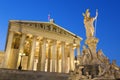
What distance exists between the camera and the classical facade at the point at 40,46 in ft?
97.4

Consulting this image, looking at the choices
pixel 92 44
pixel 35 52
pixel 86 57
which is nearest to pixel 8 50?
pixel 35 52

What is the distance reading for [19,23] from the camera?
3117 cm

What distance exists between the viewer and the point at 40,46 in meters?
34.5

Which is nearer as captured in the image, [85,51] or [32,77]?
[85,51]

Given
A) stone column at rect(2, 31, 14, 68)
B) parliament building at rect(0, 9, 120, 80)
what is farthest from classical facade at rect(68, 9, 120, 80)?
stone column at rect(2, 31, 14, 68)

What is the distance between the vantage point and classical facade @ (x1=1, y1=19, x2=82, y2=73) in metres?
29.7

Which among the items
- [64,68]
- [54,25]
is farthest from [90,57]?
[54,25]

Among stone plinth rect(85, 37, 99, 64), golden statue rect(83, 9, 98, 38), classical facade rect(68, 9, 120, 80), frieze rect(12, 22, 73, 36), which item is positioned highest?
frieze rect(12, 22, 73, 36)

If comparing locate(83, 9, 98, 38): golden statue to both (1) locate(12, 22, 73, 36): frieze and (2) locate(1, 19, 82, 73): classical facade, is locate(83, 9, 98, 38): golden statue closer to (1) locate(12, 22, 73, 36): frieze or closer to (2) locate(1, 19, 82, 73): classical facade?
(2) locate(1, 19, 82, 73): classical facade

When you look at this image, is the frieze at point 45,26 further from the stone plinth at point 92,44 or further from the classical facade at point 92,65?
the stone plinth at point 92,44

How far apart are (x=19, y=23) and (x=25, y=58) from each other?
787cm

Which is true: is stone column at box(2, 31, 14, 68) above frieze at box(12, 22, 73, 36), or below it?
below

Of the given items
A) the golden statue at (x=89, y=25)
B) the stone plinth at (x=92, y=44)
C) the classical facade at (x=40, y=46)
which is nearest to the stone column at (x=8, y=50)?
the classical facade at (x=40, y=46)

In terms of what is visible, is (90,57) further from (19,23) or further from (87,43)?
(19,23)
